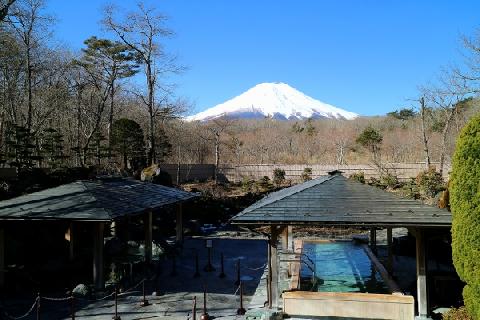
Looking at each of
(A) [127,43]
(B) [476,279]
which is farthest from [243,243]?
(A) [127,43]

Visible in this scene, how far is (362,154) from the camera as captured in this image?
39.6 meters

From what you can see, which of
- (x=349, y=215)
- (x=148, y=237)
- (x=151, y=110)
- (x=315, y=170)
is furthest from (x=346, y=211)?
(x=315, y=170)

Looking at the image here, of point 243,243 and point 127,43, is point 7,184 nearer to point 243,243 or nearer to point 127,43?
point 243,243

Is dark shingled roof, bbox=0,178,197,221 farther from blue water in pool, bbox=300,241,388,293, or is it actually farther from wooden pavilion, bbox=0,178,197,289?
blue water in pool, bbox=300,241,388,293

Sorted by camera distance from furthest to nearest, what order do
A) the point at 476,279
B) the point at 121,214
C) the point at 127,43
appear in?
1. the point at 127,43
2. the point at 121,214
3. the point at 476,279

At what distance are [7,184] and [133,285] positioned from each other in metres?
8.61

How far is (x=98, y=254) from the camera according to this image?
36.1ft

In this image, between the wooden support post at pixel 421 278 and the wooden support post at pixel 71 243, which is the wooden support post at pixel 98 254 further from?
the wooden support post at pixel 421 278

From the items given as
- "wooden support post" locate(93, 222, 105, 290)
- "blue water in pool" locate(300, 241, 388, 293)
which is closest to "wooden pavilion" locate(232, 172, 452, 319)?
"blue water in pool" locate(300, 241, 388, 293)

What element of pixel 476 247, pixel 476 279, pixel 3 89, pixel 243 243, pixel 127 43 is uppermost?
pixel 127 43

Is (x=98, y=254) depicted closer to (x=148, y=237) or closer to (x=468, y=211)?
(x=148, y=237)

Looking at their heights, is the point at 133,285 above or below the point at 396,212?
below

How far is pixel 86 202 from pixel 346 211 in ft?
21.3

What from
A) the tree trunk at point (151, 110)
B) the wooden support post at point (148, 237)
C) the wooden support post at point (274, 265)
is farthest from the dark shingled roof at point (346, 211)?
the tree trunk at point (151, 110)
